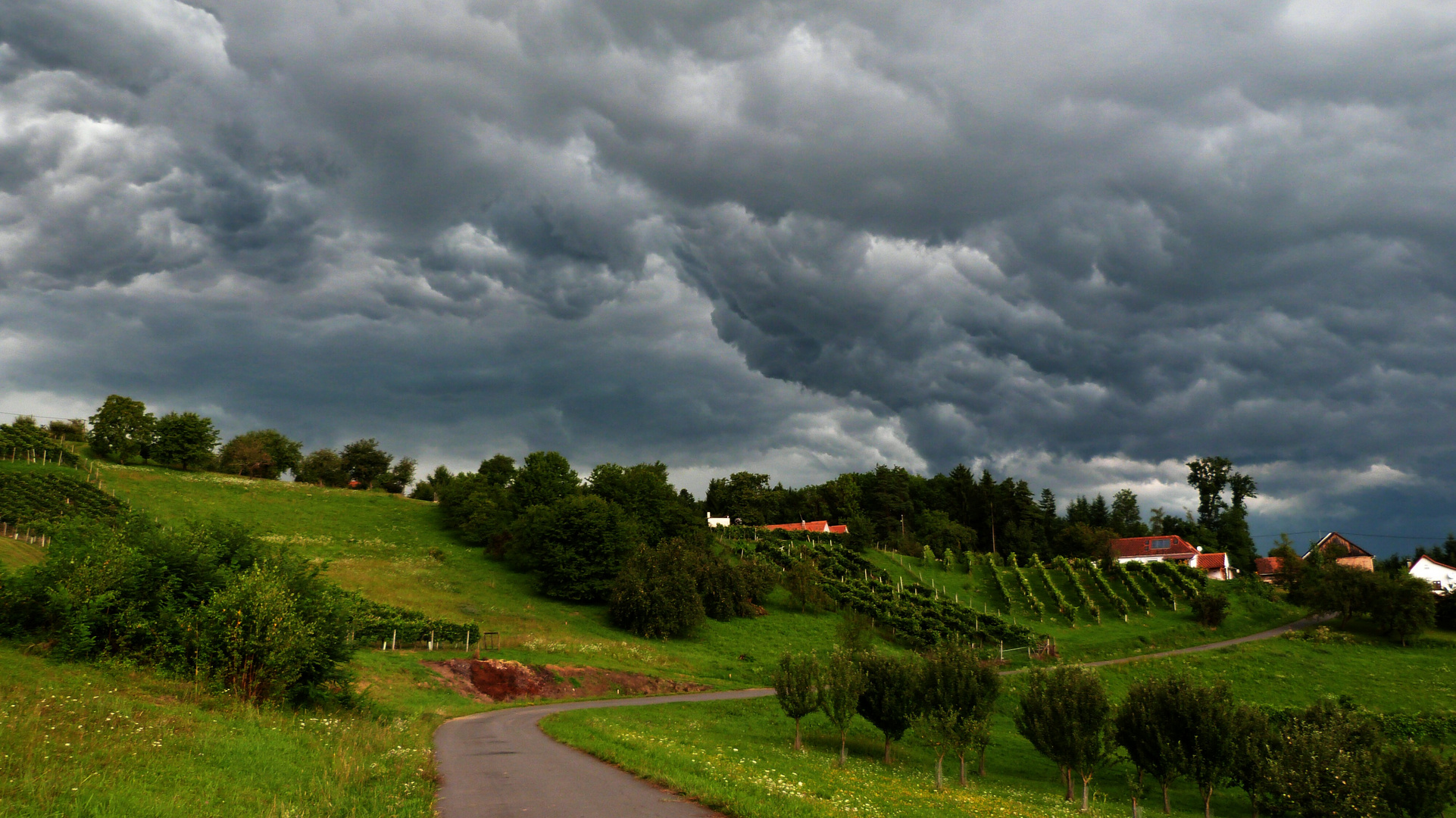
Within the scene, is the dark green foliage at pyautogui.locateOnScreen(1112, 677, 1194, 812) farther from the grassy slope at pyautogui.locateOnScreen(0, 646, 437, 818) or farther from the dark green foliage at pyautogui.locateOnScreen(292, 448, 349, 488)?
the dark green foliage at pyautogui.locateOnScreen(292, 448, 349, 488)

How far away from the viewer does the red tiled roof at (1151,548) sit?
483 ft

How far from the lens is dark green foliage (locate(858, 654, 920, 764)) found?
3819 centimetres

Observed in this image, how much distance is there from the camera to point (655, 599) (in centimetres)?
7338

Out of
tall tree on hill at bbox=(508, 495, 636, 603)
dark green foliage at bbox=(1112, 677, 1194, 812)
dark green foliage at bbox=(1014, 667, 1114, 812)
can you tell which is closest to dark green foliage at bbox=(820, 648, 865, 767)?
dark green foliage at bbox=(1014, 667, 1114, 812)

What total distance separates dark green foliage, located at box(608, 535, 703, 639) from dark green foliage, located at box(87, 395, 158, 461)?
10244 cm

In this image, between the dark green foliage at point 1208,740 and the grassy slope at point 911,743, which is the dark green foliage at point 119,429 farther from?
the dark green foliage at point 1208,740

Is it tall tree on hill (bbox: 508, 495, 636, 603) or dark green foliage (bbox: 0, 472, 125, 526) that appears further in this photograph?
tall tree on hill (bbox: 508, 495, 636, 603)

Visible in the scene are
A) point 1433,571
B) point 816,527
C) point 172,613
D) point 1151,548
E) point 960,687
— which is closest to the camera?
point 172,613

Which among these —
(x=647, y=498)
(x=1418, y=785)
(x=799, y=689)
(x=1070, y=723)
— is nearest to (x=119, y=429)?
(x=647, y=498)

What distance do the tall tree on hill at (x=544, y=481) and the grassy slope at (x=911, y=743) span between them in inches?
2593

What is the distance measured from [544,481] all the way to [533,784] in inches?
3664

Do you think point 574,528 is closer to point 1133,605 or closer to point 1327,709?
point 1327,709

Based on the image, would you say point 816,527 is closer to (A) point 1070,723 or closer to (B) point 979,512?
(B) point 979,512

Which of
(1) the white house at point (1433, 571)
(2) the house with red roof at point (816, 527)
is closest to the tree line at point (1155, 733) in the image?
(2) the house with red roof at point (816, 527)
